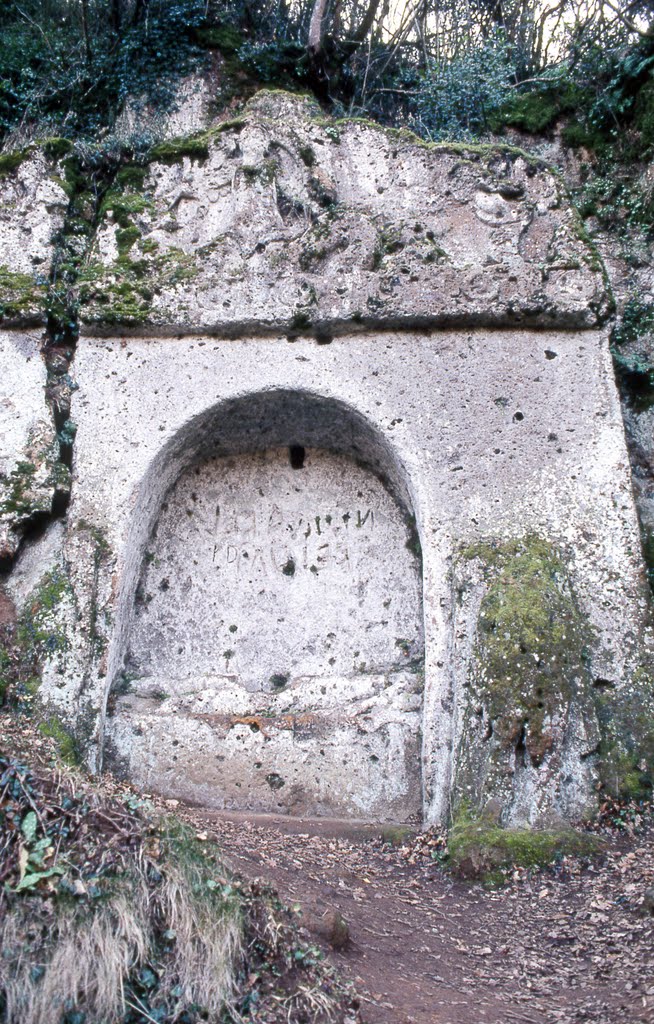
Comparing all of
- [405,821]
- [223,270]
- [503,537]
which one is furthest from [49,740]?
[223,270]

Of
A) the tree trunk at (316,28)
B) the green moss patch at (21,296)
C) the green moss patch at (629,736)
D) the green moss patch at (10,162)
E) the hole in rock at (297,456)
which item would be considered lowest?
the green moss patch at (629,736)

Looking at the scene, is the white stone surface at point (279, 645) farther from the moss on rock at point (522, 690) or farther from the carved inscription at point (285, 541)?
the moss on rock at point (522, 690)

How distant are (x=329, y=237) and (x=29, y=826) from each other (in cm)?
483

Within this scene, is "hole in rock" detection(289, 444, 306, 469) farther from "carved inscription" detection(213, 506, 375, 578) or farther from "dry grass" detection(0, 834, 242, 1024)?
"dry grass" detection(0, 834, 242, 1024)

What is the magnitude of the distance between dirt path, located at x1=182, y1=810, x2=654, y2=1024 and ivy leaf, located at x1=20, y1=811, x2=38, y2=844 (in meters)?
1.15

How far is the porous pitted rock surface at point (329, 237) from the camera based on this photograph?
6.35 m

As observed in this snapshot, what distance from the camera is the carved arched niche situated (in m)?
5.87

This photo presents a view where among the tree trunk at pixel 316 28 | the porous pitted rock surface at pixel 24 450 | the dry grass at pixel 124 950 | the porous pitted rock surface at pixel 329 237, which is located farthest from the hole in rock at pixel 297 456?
the tree trunk at pixel 316 28

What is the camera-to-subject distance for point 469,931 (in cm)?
428

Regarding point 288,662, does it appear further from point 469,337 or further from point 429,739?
point 469,337

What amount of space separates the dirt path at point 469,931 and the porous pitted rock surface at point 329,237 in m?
3.73

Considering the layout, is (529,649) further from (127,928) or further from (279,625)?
(127,928)

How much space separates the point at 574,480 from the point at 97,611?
3.46 metres

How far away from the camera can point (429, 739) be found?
18.2ft
